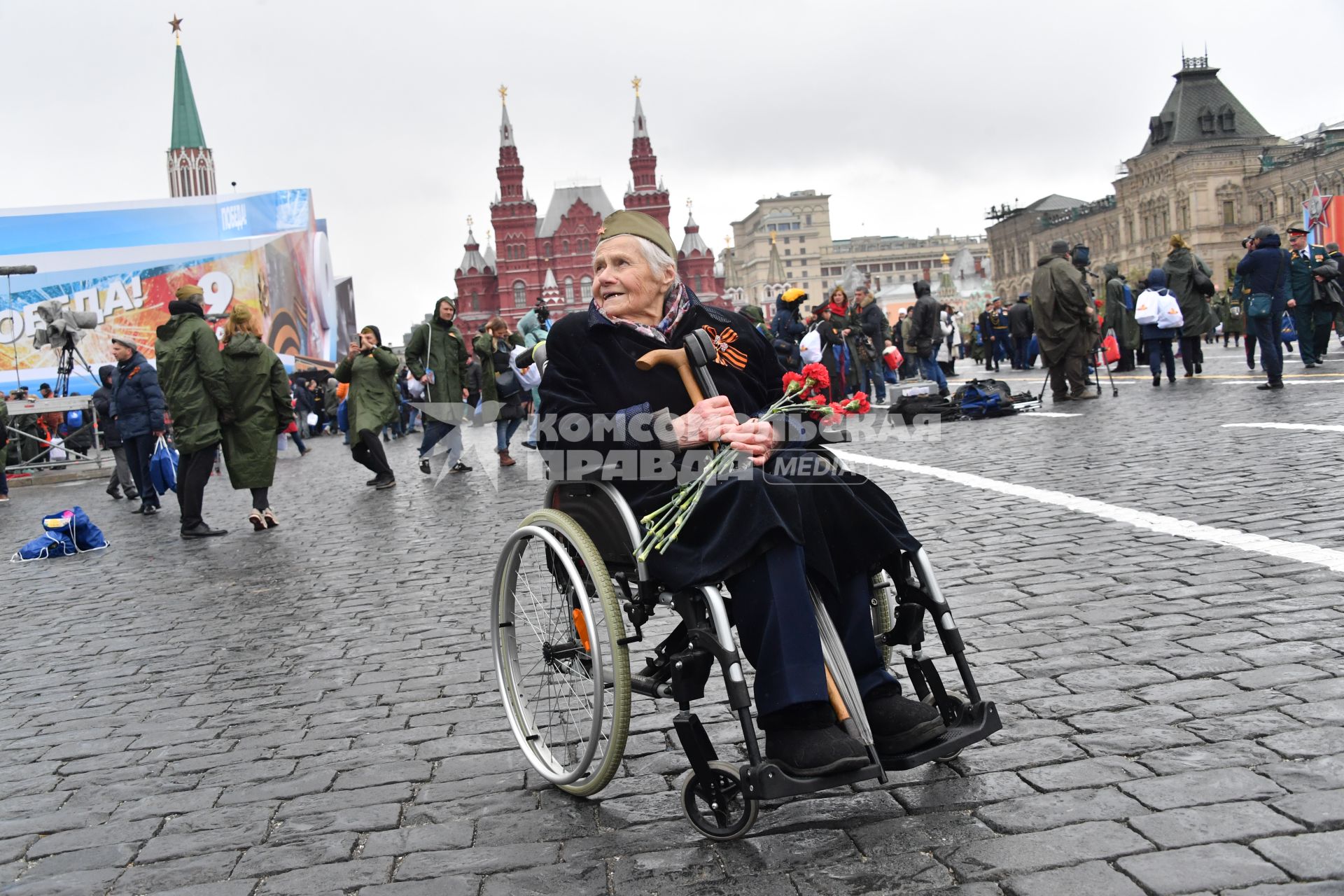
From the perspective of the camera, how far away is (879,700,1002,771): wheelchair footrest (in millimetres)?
2955

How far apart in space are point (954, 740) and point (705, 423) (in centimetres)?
101

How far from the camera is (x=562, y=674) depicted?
3.70 metres

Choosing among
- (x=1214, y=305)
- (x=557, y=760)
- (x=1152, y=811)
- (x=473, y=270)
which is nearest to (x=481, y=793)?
(x=557, y=760)

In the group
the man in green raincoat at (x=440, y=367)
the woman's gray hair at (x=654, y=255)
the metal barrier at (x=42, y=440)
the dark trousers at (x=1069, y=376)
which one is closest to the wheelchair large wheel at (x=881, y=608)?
the woman's gray hair at (x=654, y=255)

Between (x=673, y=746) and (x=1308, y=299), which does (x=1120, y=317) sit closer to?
(x=1308, y=299)

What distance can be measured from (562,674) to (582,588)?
59 cm

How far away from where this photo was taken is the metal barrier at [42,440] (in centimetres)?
2095

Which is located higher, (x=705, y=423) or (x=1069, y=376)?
(x=705, y=423)

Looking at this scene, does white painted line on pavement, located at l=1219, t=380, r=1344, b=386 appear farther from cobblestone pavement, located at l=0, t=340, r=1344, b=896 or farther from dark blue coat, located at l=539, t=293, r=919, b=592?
dark blue coat, located at l=539, t=293, r=919, b=592

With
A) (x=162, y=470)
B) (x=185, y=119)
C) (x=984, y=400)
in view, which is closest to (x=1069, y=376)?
(x=984, y=400)

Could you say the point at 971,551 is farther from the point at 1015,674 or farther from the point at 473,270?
the point at 473,270

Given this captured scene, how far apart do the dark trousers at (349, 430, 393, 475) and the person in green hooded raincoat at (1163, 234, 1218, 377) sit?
10533 millimetres

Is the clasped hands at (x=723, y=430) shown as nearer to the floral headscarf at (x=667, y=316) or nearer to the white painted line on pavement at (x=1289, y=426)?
the floral headscarf at (x=667, y=316)

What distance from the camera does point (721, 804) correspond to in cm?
292
